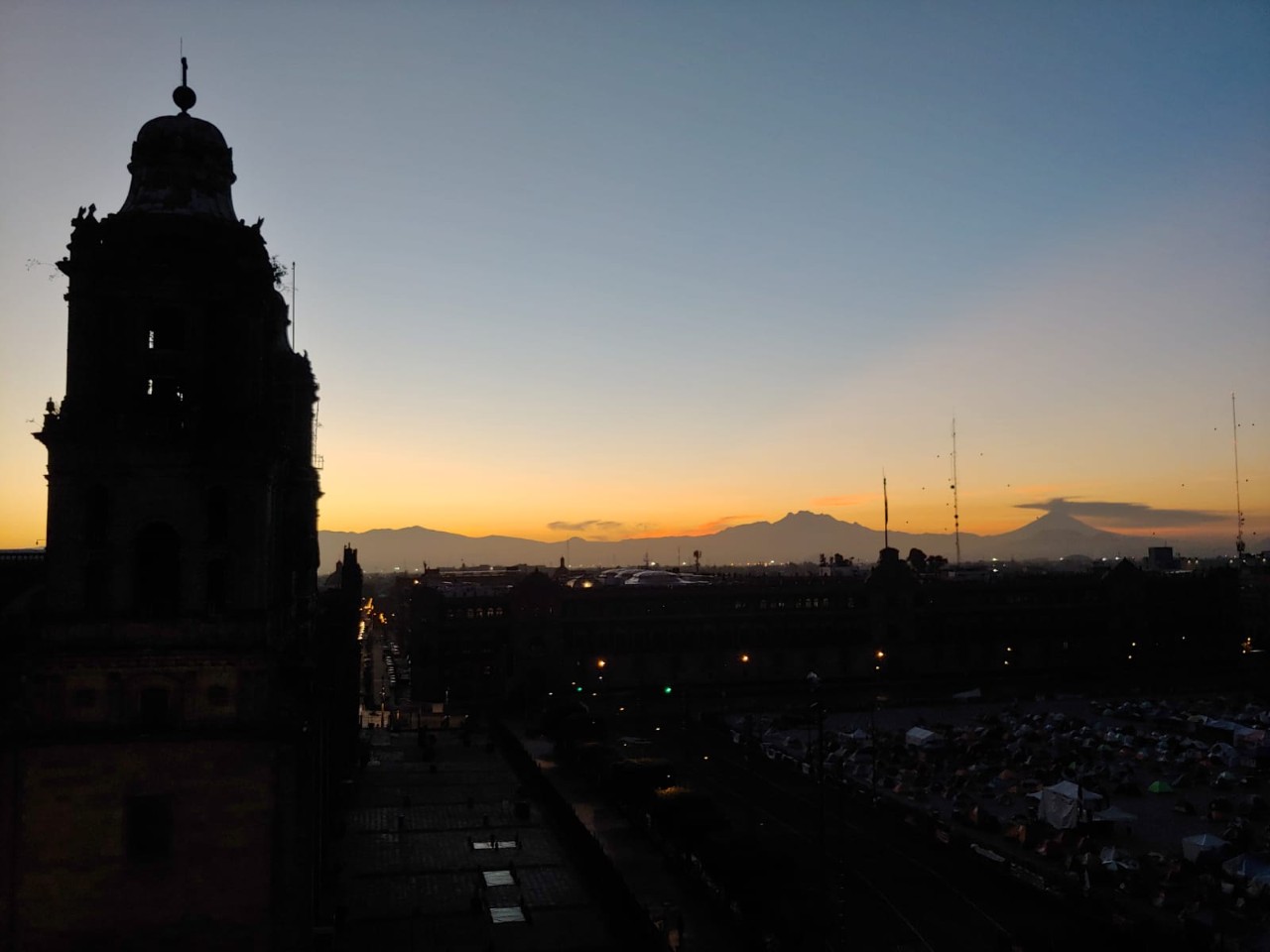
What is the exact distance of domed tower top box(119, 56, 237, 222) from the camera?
109 feet

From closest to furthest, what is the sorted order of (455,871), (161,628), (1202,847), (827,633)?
(161,628) < (455,871) < (1202,847) < (827,633)

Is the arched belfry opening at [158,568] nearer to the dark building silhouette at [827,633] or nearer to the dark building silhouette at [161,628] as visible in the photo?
the dark building silhouette at [161,628]

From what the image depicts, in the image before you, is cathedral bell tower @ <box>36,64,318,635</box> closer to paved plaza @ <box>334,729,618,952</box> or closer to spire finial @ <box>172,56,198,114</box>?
spire finial @ <box>172,56,198,114</box>

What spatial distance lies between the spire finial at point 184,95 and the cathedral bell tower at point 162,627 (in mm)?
784

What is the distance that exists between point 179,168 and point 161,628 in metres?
15.5

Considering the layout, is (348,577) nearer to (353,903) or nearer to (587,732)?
(587,732)

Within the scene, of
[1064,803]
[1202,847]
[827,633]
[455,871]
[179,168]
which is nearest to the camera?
[179,168]

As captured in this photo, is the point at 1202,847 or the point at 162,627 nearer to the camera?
the point at 162,627

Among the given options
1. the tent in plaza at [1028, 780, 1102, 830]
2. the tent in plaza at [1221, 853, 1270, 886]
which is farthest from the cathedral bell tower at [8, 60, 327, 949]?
the tent in plaza at [1028, 780, 1102, 830]

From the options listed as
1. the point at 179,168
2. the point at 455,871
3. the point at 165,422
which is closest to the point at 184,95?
the point at 179,168

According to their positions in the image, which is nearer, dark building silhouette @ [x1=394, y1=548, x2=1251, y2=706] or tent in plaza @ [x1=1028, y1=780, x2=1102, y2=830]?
tent in plaza @ [x1=1028, y1=780, x2=1102, y2=830]

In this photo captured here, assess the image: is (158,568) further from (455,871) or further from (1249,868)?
(1249,868)

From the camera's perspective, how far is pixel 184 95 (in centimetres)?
3484

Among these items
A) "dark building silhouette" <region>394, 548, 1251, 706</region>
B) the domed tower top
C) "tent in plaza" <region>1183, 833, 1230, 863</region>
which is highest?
the domed tower top
